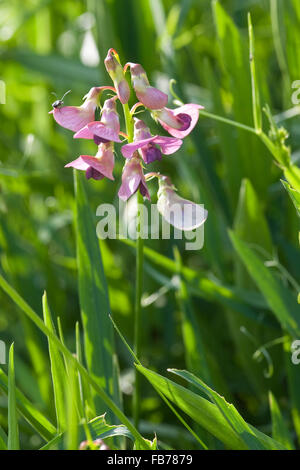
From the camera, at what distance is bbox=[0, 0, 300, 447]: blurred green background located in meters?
1.17

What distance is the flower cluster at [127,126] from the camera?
71 centimetres

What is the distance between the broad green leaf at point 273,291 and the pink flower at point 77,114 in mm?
319

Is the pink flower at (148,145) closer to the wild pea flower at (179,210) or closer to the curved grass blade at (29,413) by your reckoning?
the wild pea flower at (179,210)

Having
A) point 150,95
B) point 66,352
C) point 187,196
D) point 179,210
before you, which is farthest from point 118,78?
point 187,196

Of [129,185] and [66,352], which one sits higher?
[129,185]

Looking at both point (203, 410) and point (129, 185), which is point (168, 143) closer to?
point (129, 185)

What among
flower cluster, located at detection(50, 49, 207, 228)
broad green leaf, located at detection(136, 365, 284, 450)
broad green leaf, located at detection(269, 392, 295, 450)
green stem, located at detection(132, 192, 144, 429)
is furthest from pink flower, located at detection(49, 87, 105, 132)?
broad green leaf, located at detection(269, 392, 295, 450)

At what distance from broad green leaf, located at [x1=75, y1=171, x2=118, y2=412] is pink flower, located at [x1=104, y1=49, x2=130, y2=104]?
→ 0.65 ft

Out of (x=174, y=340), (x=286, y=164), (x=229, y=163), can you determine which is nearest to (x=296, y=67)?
(x=229, y=163)

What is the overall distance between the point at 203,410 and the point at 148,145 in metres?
0.30

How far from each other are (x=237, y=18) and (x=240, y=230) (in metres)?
0.76

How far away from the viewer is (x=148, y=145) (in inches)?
28.4

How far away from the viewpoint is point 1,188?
1.46 metres
